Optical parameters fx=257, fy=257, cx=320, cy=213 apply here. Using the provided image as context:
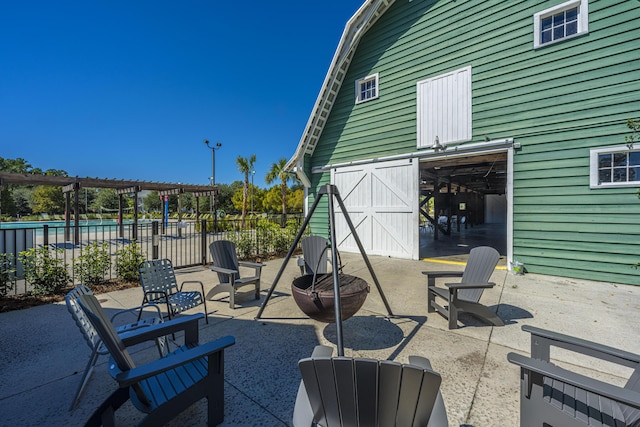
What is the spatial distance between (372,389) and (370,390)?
0.01 metres

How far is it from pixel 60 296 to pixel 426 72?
9455 mm

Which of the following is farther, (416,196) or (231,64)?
(231,64)

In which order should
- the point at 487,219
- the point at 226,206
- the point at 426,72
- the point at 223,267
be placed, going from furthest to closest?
the point at 226,206 → the point at 487,219 → the point at 426,72 → the point at 223,267

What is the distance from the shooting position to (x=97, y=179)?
1257cm

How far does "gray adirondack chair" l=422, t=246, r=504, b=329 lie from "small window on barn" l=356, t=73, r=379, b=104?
608cm

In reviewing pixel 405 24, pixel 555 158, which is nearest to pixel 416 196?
pixel 555 158

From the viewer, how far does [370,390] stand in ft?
3.79

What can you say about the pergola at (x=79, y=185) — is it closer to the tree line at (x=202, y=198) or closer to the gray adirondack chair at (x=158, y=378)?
the tree line at (x=202, y=198)

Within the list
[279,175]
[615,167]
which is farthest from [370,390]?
[279,175]

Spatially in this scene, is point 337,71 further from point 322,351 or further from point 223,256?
point 322,351

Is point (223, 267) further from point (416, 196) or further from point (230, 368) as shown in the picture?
point (416, 196)

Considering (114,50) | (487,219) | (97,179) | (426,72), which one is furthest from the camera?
(487,219)

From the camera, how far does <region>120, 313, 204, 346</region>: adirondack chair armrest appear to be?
1.92 meters

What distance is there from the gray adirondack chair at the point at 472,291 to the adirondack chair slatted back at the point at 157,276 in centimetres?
366
